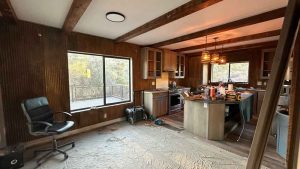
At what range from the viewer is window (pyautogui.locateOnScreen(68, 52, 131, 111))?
3920 millimetres

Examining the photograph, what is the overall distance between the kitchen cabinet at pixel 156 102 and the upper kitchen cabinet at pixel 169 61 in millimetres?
1051

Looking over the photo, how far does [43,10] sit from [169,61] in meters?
4.15

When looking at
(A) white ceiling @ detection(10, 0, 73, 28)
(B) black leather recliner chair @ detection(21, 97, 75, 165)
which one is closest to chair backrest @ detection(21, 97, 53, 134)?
(B) black leather recliner chair @ detection(21, 97, 75, 165)

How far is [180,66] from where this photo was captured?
6.52m

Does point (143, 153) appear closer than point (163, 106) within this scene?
Yes

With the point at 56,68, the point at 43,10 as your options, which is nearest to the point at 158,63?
the point at 56,68

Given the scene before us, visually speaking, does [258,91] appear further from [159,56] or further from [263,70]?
[159,56]

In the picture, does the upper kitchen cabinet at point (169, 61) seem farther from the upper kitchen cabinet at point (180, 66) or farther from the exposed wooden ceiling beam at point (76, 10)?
the exposed wooden ceiling beam at point (76, 10)

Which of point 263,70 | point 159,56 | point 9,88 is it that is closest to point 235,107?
point 263,70

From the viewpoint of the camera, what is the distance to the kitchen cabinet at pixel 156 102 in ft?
15.6

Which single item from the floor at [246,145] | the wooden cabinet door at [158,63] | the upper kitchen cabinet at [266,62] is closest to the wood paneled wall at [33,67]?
the wooden cabinet door at [158,63]

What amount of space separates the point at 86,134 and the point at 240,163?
10.6 ft

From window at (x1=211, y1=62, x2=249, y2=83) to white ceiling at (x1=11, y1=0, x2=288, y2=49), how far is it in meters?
2.58

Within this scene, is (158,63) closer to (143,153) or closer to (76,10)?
(143,153)
